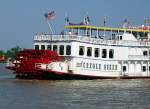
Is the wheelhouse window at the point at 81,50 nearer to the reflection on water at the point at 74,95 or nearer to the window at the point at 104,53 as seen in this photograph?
the window at the point at 104,53

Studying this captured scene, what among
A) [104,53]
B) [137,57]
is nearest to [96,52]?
[104,53]

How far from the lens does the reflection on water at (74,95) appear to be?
32000 mm

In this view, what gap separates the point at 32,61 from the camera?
1908 inches

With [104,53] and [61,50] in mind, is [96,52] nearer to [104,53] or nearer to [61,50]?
[104,53]

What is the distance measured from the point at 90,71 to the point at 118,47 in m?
4.67

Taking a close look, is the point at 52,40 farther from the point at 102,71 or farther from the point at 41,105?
the point at 41,105

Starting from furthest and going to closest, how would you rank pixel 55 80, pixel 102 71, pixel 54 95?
pixel 102 71
pixel 55 80
pixel 54 95

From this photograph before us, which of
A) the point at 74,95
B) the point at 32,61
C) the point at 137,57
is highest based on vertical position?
the point at 137,57

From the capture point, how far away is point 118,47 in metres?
53.8

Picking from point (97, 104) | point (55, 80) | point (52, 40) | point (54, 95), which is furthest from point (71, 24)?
point (97, 104)

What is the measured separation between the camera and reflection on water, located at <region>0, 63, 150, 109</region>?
105 feet

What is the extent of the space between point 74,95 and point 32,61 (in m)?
12.1

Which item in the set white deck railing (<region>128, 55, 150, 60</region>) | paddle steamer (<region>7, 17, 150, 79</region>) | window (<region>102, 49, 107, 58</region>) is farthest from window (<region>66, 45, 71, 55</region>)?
white deck railing (<region>128, 55, 150, 60</region>)

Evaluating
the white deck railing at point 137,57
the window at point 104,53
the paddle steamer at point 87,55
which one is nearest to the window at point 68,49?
the paddle steamer at point 87,55
